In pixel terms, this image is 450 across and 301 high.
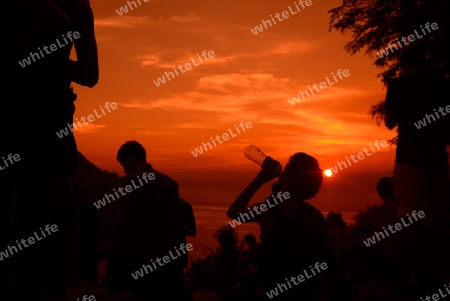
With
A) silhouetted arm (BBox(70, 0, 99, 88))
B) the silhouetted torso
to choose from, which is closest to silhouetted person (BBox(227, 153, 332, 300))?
silhouetted arm (BBox(70, 0, 99, 88))

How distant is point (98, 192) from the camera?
20484mm

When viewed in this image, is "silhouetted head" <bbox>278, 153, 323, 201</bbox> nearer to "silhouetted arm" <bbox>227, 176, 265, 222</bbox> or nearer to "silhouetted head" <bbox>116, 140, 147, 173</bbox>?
"silhouetted arm" <bbox>227, 176, 265, 222</bbox>

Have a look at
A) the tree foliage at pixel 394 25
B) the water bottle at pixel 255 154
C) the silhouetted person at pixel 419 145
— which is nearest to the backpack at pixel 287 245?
the water bottle at pixel 255 154

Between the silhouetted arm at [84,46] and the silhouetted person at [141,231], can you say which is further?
the silhouetted person at [141,231]

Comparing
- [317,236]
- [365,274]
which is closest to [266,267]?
[317,236]

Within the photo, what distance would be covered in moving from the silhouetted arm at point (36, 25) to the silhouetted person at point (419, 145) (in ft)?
10.7

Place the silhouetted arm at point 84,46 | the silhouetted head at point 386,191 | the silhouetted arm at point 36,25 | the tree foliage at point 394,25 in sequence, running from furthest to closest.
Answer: the tree foliage at point 394,25 → the silhouetted head at point 386,191 → the silhouetted arm at point 84,46 → the silhouetted arm at point 36,25

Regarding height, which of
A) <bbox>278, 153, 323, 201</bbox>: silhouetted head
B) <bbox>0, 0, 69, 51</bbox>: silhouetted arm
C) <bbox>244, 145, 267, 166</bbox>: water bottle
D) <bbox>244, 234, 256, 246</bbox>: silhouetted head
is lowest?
<bbox>244, 234, 256, 246</bbox>: silhouetted head

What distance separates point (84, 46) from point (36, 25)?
0.45 metres

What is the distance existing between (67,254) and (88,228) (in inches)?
66.8

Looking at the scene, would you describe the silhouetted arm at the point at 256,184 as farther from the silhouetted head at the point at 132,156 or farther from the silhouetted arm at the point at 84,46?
the silhouetted head at the point at 132,156

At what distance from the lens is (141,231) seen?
4547 millimetres

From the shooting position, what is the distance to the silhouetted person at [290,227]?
284cm

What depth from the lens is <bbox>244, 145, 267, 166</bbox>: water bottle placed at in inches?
119
